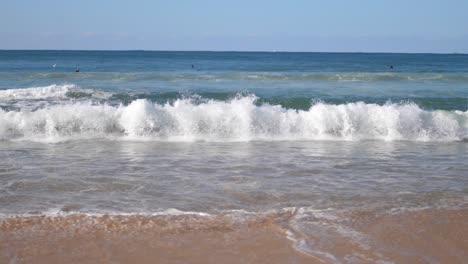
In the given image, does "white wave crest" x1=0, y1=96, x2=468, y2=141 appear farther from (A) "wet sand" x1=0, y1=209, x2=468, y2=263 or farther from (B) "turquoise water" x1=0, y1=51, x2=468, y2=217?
(A) "wet sand" x1=0, y1=209, x2=468, y2=263

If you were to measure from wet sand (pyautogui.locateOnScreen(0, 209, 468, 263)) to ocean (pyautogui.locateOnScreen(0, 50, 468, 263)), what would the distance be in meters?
0.02

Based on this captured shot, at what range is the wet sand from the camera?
4.01 meters

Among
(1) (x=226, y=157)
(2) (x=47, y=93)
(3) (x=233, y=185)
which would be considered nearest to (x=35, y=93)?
(2) (x=47, y=93)

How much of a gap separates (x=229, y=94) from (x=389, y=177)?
40.9 ft

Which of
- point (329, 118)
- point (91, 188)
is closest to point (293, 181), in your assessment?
point (91, 188)

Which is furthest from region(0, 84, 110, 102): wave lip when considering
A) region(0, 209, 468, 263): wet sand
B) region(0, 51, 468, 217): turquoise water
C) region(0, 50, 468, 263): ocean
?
region(0, 209, 468, 263): wet sand

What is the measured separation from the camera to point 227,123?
11.4m

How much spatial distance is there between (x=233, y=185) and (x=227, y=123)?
5175 millimetres

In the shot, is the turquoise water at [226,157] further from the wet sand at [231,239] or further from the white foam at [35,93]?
the wet sand at [231,239]

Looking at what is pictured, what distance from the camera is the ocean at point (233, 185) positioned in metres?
4.23

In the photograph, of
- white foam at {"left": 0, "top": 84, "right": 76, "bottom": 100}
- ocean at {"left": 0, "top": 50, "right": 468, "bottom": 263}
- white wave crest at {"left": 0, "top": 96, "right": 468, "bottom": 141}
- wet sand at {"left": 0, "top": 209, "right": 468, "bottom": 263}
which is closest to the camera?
wet sand at {"left": 0, "top": 209, "right": 468, "bottom": 263}

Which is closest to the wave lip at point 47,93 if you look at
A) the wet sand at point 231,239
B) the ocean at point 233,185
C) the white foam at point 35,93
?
the white foam at point 35,93

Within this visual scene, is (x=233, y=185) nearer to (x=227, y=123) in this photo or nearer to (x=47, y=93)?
(x=227, y=123)

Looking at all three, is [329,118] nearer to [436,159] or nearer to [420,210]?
[436,159]
